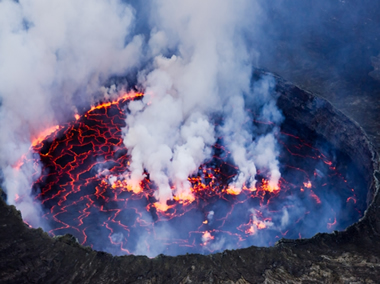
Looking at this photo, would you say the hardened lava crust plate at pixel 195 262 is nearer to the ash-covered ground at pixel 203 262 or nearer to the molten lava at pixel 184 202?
the ash-covered ground at pixel 203 262

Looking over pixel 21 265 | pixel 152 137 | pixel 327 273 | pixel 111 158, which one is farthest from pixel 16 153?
pixel 327 273

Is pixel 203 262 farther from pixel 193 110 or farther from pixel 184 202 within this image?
pixel 193 110

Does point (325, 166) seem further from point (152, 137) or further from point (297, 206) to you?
point (152, 137)

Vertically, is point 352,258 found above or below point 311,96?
below

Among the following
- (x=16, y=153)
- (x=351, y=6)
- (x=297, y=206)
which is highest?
(x=351, y=6)

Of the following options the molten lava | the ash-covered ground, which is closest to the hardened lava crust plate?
the ash-covered ground

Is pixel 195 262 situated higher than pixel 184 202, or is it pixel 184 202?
pixel 184 202

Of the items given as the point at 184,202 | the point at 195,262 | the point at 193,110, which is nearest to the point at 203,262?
the point at 195,262

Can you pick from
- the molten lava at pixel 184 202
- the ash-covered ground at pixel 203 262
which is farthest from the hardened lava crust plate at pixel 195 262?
the molten lava at pixel 184 202
